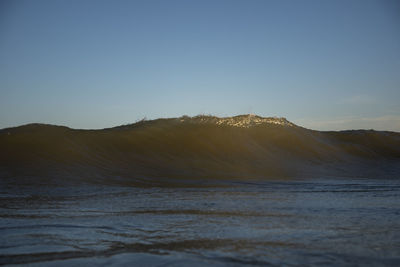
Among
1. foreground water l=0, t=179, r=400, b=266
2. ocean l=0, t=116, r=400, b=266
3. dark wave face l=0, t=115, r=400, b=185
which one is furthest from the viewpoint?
dark wave face l=0, t=115, r=400, b=185

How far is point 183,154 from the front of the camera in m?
13.3

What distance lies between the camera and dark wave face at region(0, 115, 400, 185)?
32.4ft

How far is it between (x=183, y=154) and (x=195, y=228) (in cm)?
909

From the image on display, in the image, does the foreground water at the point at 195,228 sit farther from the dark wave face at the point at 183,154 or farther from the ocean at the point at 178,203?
the dark wave face at the point at 183,154

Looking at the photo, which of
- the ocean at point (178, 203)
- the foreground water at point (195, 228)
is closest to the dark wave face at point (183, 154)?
the ocean at point (178, 203)

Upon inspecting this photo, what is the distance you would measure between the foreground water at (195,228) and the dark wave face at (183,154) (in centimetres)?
236

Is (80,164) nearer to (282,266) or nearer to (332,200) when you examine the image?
(332,200)

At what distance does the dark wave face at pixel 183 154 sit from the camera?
9.87m

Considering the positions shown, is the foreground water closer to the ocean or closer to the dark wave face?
the ocean

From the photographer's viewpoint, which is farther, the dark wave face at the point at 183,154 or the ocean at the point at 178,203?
the dark wave face at the point at 183,154

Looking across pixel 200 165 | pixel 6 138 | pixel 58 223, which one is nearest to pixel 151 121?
pixel 200 165

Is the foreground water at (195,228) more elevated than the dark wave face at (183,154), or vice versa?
the dark wave face at (183,154)

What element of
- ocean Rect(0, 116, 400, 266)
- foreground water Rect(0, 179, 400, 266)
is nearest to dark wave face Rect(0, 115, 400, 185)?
ocean Rect(0, 116, 400, 266)

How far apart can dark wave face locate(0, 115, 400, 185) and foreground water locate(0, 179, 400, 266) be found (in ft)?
7.74
